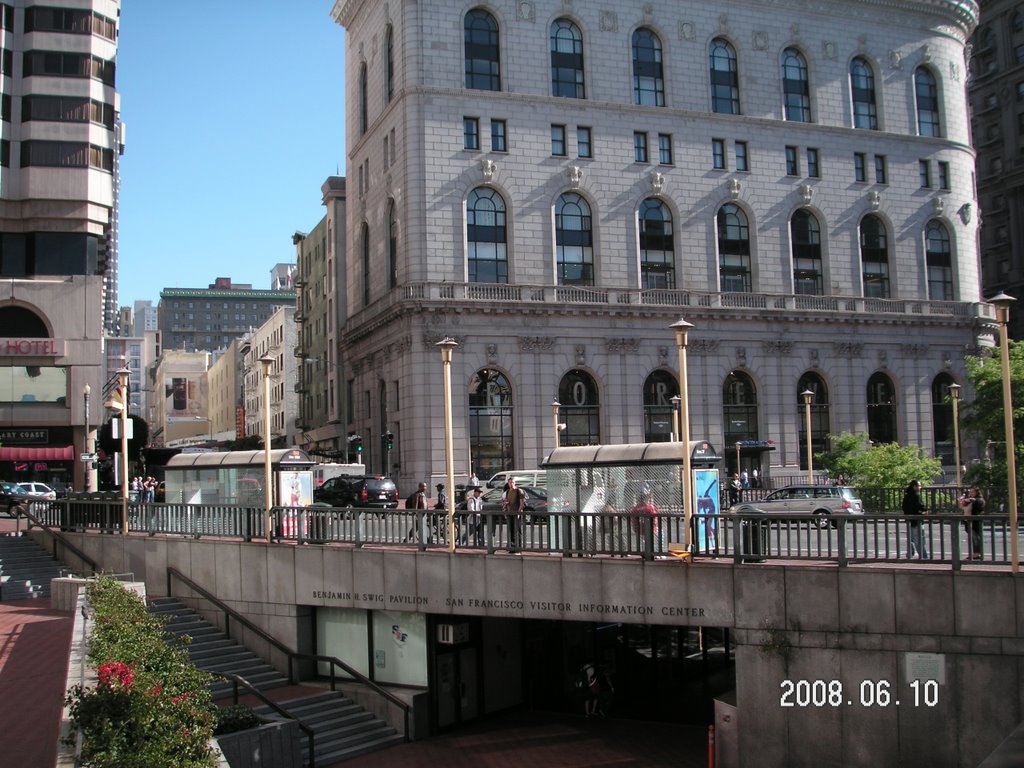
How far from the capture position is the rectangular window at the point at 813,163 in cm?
7138

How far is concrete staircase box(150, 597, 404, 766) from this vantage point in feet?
82.4

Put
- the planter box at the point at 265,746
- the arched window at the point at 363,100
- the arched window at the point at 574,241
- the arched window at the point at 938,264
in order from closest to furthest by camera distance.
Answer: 1. the planter box at the point at 265,746
2. the arched window at the point at 574,241
3. the arched window at the point at 363,100
4. the arched window at the point at 938,264

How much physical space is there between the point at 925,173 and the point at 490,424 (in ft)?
122

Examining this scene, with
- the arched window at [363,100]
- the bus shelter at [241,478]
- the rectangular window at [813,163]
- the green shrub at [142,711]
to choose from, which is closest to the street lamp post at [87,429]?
the bus shelter at [241,478]

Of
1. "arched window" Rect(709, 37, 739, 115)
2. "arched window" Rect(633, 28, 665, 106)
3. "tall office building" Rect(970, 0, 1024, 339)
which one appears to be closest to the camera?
"arched window" Rect(633, 28, 665, 106)

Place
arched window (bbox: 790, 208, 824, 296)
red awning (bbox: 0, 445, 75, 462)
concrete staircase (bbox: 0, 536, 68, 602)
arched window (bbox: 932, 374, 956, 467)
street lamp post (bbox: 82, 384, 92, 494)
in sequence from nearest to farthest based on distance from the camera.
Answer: concrete staircase (bbox: 0, 536, 68, 602)
street lamp post (bbox: 82, 384, 92, 494)
red awning (bbox: 0, 445, 75, 462)
arched window (bbox: 790, 208, 824, 296)
arched window (bbox: 932, 374, 956, 467)

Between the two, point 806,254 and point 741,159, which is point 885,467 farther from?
point 741,159

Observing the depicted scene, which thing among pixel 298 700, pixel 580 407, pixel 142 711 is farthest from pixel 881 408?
pixel 142 711

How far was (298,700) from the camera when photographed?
26531mm

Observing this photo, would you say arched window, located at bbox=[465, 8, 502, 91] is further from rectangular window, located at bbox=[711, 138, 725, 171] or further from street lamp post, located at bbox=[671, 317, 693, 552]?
street lamp post, located at bbox=[671, 317, 693, 552]

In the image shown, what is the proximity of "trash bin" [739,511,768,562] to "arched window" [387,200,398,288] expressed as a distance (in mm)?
45789

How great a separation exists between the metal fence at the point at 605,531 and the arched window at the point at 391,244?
34627 millimetres

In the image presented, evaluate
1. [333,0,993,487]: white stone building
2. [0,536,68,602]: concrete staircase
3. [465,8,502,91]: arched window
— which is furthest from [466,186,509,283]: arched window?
[0,536,68,602]: concrete staircase

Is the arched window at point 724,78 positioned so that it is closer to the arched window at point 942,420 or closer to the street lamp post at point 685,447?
the arched window at point 942,420
